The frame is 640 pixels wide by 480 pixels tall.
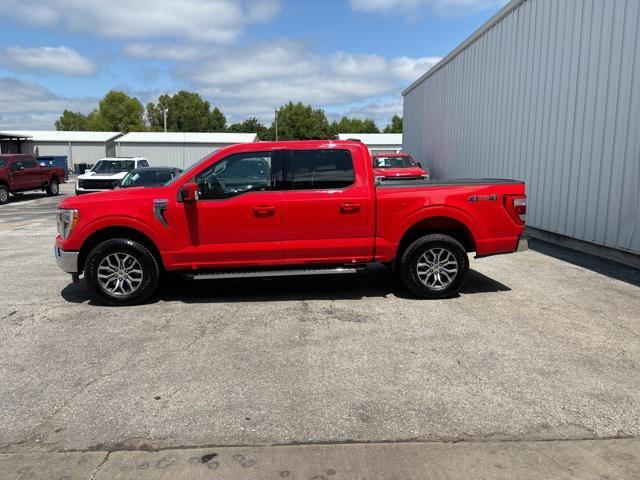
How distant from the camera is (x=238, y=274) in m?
6.15

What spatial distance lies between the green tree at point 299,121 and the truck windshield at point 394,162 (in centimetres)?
7554

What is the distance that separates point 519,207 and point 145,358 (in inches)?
186

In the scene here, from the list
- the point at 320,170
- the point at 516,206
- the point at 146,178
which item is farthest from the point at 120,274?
the point at 146,178

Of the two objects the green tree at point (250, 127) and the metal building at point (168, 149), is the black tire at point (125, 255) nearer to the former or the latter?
the metal building at point (168, 149)

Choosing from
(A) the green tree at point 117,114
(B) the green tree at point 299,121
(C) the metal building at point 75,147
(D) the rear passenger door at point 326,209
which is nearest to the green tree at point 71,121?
(A) the green tree at point 117,114

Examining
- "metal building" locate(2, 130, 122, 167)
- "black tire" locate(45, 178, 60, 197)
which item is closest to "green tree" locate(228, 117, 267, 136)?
"metal building" locate(2, 130, 122, 167)

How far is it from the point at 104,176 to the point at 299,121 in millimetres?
79527

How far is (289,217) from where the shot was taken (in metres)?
6.13

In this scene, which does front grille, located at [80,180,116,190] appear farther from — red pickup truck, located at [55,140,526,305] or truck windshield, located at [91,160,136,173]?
red pickup truck, located at [55,140,526,305]

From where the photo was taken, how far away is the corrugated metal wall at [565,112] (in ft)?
27.1

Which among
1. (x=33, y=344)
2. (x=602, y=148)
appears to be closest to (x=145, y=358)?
(x=33, y=344)

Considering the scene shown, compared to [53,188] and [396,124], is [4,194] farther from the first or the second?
[396,124]

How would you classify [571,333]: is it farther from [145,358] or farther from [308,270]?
[145,358]

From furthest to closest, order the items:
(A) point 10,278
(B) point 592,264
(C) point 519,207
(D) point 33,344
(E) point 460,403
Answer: (B) point 592,264 < (A) point 10,278 < (C) point 519,207 < (D) point 33,344 < (E) point 460,403
